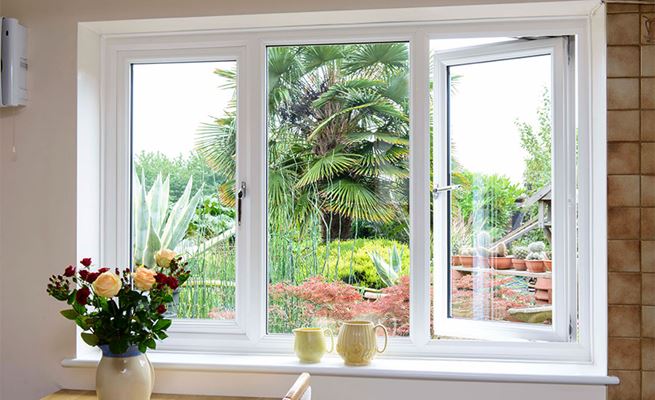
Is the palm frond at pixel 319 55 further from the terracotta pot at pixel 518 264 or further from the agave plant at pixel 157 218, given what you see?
the terracotta pot at pixel 518 264

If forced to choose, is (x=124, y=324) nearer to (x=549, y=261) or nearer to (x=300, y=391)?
(x=300, y=391)

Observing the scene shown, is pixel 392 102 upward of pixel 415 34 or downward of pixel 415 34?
downward

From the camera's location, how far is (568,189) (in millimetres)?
2475

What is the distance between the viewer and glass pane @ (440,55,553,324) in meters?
2.50

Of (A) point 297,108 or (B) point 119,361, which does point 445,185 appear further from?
(B) point 119,361

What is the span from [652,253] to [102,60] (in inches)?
83.7

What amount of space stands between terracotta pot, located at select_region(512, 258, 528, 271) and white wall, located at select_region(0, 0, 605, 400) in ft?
4.43

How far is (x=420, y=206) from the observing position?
99.7 inches

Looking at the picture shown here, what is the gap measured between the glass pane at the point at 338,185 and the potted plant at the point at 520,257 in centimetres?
40

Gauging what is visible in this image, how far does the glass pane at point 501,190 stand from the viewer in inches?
98.6

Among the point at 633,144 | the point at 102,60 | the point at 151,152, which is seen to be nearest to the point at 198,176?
the point at 151,152

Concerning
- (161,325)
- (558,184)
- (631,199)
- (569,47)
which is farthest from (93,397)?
(569,47)

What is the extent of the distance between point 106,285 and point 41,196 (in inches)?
27.9

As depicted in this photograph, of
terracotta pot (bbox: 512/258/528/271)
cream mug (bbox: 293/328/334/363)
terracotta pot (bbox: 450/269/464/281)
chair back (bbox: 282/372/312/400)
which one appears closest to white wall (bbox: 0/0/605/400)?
cream mug (bbox: 293/328/334/363)
